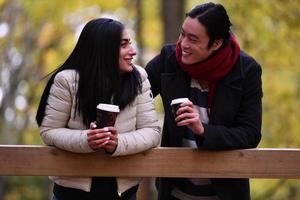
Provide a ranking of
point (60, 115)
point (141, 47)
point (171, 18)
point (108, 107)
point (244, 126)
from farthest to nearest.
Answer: point (141, 47)
point (171, 18)
point (244, 126)
point (60, 115)
point (108, 107)

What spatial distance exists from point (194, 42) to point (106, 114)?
675mm

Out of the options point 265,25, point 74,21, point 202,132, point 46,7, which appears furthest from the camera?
point 74,21

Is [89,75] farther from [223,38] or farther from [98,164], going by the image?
[223,38]

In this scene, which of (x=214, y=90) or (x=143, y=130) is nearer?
(x=143, y=130)

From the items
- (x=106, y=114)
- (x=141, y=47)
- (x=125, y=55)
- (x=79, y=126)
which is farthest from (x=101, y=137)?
(x=141, y=47)

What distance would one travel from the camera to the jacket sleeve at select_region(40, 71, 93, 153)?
3.07 meters

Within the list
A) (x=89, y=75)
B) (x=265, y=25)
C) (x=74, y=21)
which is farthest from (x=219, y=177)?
(x=74, y=21)

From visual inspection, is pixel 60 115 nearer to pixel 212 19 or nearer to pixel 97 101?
pixel 97 101

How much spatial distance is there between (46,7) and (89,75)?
10.5m

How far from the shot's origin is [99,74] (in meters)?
3.13

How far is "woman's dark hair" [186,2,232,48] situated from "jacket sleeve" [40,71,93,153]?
720 mm

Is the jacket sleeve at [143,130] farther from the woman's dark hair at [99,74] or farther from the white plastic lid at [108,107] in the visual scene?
the white plastic lid at [108,107]

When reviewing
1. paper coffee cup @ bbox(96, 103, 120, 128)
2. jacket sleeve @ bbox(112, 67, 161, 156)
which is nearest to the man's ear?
jacket sleeve @ bbox(112, 67, 161, 156)

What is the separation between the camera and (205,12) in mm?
3273
